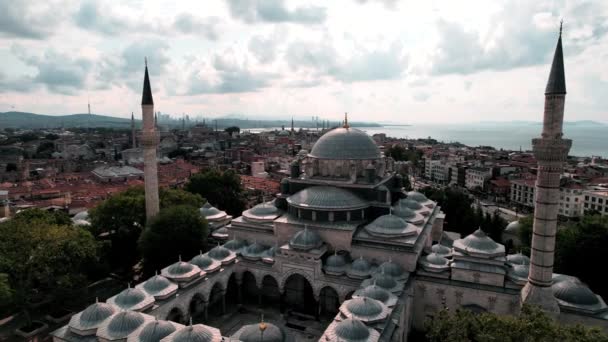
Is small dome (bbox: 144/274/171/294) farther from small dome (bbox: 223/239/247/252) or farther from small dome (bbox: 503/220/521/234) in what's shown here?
small dome (bbox: 503/220/521/234)

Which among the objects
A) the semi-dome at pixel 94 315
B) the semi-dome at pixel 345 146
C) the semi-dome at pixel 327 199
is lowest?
the semi-dome at pixel 94 315

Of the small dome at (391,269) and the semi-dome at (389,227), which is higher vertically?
the semi-dome at (389,227)

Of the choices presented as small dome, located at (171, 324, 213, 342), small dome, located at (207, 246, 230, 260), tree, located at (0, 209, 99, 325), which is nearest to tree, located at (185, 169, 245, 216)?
small dome, located at (207, 246, 230, 260)

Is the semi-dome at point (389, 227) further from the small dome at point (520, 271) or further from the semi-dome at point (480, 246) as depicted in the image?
the small dome at point (520, 271)

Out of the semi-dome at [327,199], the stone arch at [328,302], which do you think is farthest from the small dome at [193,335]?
the semi-dome at [327,199]

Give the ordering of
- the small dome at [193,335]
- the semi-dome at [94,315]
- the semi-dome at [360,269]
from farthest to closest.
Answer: the semi-dome at [360,269] → the semi-dome at [94,315] → the small dome at [193,335]

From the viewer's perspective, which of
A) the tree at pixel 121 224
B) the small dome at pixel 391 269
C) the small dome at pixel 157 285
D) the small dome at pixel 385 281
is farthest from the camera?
the tree at pixel 121 224

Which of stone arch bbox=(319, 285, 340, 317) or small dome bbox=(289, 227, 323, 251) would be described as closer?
small dome bbox=(289, 227, 323, 251)

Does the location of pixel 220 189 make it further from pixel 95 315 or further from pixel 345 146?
pixel 95 315
